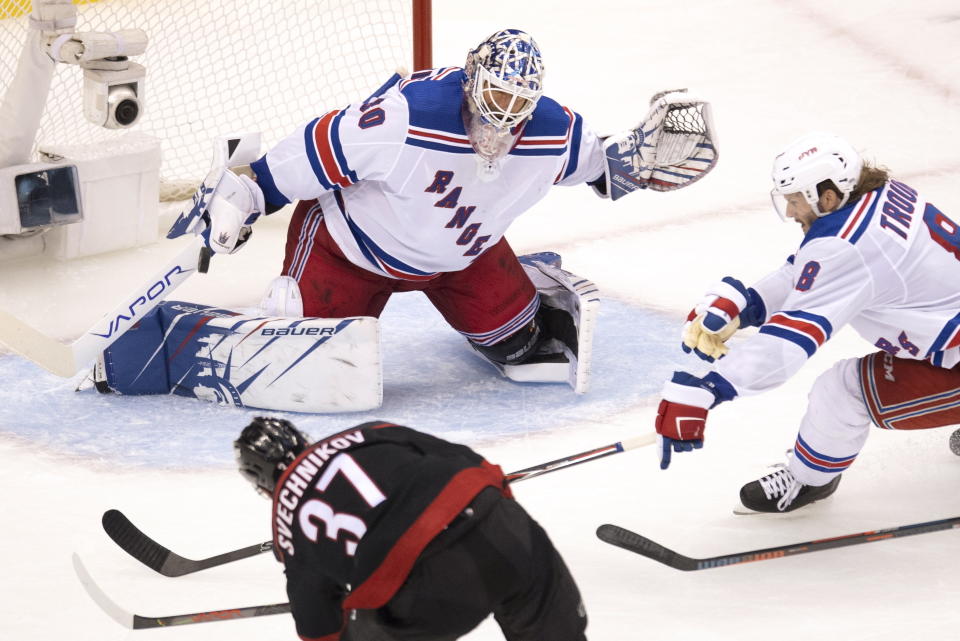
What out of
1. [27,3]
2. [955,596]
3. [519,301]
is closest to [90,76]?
[519,301]

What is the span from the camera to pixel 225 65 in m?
6.04

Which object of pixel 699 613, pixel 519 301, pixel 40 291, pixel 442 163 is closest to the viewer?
pixel 699 613

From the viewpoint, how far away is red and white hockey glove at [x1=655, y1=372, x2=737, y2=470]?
99.2 inches

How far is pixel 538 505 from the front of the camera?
9.80ft

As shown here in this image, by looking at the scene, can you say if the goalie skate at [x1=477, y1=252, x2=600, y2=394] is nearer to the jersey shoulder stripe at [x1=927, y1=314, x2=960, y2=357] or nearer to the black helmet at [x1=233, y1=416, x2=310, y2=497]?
the jersey shoulder stripe at [x1=927, y1=314, x2=960, y2=357]

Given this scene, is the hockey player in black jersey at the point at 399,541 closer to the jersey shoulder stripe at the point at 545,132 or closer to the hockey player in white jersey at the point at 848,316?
the hockey player in white jersey at the point at 848,316

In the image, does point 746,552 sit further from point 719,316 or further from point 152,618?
point 152,618

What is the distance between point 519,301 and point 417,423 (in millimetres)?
460

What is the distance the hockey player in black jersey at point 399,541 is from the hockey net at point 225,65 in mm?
3437

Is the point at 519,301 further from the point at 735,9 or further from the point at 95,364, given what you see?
the point at 735,9

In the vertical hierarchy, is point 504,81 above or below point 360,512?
above

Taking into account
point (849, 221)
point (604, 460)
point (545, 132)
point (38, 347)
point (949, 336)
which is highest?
point (849, 221)

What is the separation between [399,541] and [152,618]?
0.80 metres

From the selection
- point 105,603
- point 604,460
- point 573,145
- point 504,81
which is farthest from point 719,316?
point 105,603
